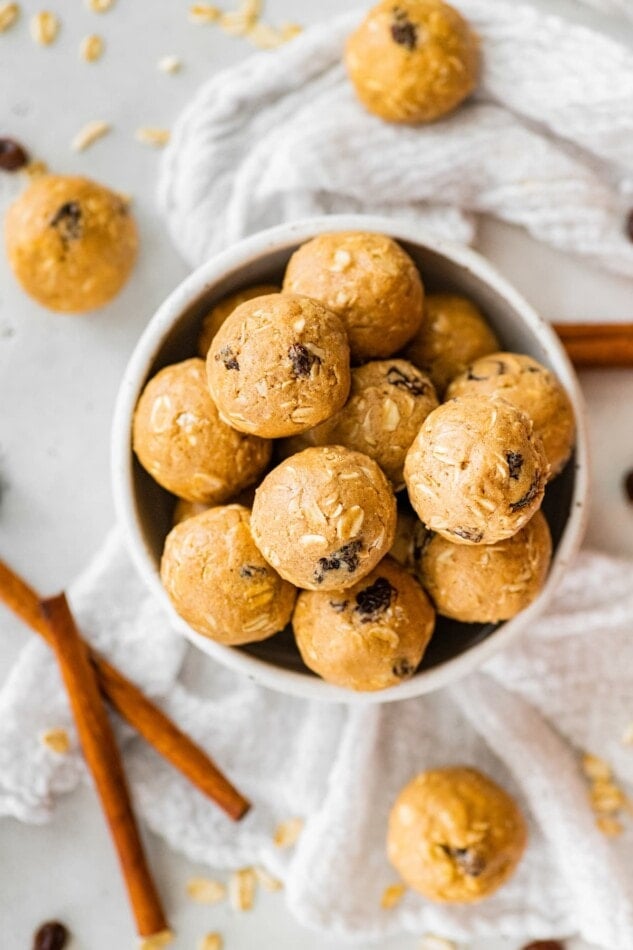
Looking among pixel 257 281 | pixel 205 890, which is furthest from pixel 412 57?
pixel 205 890

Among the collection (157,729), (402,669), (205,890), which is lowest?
(205,890)

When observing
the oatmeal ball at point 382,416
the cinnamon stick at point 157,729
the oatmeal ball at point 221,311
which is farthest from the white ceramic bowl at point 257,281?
the cinnamon stick at point 157,729

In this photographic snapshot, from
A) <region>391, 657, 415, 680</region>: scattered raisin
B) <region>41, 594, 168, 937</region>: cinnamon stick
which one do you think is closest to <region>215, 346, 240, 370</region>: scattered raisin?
<region>391, 657, 415, 680</region>: scattered raisin

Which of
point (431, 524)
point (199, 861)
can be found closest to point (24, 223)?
point (431, 524)

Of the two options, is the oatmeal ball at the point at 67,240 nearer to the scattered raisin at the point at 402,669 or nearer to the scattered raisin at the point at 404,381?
the scattered raisin at the point at 404,381

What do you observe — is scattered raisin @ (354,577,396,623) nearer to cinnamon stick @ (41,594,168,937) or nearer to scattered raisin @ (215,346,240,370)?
scattered raisin @ (215,346,240,370)

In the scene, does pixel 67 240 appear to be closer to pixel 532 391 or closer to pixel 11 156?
pixel 11 156

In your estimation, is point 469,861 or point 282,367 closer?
point 282,367

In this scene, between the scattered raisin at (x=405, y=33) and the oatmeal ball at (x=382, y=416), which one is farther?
the scattered raisin at (x=405, y=33)
